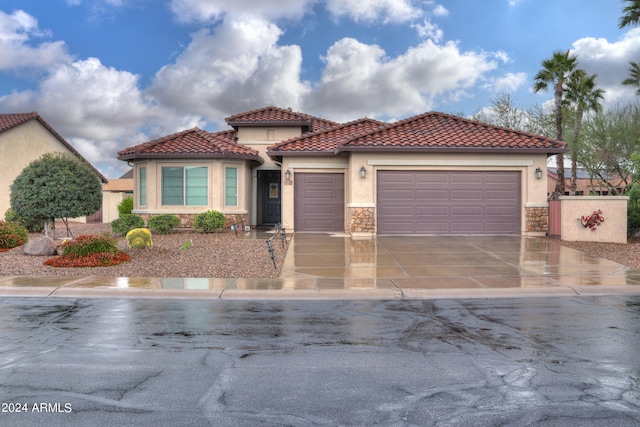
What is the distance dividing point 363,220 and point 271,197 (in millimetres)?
7712

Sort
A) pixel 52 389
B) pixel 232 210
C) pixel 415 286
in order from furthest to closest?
pixel 232 210 < pixel 415 286 < pixel 52 389

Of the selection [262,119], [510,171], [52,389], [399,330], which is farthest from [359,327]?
[262,119]

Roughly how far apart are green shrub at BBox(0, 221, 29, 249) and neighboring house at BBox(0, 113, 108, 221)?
13.5 metres

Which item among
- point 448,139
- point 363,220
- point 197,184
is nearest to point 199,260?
point 363,220

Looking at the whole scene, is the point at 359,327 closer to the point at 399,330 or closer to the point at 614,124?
the point at 399,330

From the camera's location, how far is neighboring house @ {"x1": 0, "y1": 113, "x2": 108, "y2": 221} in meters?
28.1

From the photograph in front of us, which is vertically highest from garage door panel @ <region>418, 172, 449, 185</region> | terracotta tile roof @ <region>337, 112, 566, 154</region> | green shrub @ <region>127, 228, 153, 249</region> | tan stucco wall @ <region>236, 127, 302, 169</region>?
tan stucco wall @ <region>236, 127, 302, 169</region>

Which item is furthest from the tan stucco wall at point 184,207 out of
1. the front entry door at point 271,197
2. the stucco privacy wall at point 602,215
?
the stucco privacy wall at point 602,215

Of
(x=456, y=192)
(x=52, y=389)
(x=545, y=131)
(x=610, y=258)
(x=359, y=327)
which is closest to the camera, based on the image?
(x=52, y=389)

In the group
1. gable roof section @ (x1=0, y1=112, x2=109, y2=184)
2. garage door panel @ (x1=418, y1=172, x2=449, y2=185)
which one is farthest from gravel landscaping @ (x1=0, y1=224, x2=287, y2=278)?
gable roof section @ (x1=0, y1=112, x2=109, y2=184)

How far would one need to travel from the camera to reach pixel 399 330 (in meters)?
6.71

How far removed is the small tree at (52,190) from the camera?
15.7m

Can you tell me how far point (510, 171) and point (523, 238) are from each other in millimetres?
2772

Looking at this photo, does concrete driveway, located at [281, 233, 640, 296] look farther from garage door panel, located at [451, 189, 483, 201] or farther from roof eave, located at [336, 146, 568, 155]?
roof eave, located at [336, 146, 568, 155]
